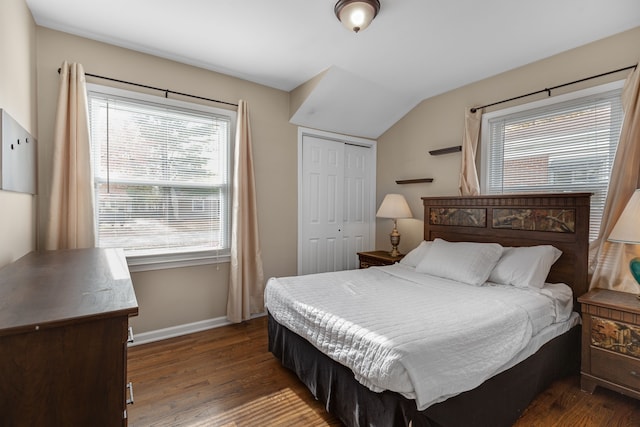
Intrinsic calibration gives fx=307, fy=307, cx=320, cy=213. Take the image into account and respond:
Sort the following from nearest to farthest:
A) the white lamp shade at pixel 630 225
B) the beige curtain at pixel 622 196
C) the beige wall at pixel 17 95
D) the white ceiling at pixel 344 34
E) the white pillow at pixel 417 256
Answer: the beige wall at pixel 17 95 < the white lamp shade at pixel 630 225 < the white ceiling at pixel 344 34 < the beige curtain at pixel 622 196 < the white pillow at pixel 417 256

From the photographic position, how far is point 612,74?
7.91ft

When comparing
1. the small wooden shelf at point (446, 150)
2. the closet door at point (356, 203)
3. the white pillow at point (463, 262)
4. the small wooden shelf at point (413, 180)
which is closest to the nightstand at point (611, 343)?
the white pillow at point (463, 262)

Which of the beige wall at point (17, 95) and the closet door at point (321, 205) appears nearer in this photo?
the beige wall at point (17, 95)

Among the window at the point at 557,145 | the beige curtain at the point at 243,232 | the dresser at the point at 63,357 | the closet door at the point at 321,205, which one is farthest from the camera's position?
the closet door at the point at 321,205

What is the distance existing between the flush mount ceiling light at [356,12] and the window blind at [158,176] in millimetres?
1676

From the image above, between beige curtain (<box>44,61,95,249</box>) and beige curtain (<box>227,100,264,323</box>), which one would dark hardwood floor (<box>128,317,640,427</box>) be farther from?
beige curtain (<box>44,61,95,249</box>)

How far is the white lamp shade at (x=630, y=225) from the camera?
1.96 m

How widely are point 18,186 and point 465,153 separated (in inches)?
144

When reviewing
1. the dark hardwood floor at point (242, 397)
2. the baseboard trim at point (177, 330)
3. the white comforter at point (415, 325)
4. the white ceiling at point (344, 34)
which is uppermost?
the white ceiling at point (344, 34)

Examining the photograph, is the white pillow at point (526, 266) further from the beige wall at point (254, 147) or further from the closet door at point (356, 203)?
the beige wall at point (254, 147)

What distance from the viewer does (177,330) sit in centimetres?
299

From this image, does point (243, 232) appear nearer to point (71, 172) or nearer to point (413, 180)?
point (71, 172)

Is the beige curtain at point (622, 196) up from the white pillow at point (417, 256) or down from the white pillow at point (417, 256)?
up

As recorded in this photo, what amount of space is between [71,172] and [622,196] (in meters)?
4.20
